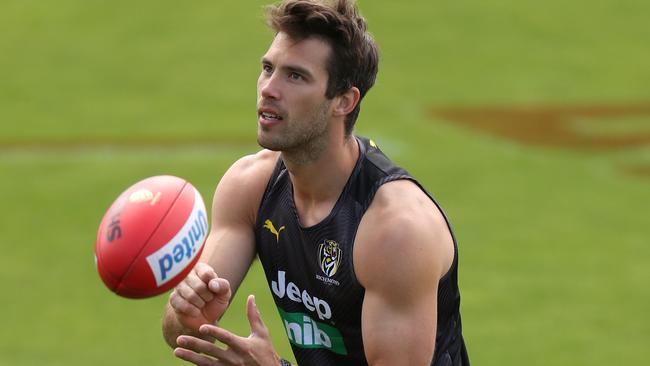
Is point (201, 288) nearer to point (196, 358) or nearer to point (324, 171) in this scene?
point (196, 358)

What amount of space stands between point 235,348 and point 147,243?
0.84 metres

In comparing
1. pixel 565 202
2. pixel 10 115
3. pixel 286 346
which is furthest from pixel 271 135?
pixel 10 115

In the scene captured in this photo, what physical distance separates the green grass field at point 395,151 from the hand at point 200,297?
5494 mm

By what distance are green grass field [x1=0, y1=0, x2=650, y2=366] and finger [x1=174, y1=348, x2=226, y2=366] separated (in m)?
5.73

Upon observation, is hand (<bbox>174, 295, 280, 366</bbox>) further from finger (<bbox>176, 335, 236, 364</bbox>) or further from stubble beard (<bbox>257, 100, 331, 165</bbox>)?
stubble beard (<bbox>257, 100, 331, 165</bbox>)

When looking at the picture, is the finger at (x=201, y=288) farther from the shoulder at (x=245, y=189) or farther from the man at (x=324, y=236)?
the shoulder at (x=245, y=189)

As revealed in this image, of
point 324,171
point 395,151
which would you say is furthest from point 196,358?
point 395,151

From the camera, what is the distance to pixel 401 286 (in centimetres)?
622

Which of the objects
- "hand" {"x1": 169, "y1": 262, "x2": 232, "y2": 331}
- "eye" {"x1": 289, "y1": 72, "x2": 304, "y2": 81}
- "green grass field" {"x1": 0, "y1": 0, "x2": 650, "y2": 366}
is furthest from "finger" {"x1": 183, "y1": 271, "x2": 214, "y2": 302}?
"green grass field" {"x1": 0, "y1": 0, "x2": 650, "y2": 366}

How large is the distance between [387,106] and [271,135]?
1339cm

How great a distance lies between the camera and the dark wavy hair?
6484 mm

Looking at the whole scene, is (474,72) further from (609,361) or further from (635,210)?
(609,361)

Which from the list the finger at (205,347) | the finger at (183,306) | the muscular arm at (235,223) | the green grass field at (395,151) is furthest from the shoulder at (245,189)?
the green grass field at (395,151)

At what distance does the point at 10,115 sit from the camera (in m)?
19.1
